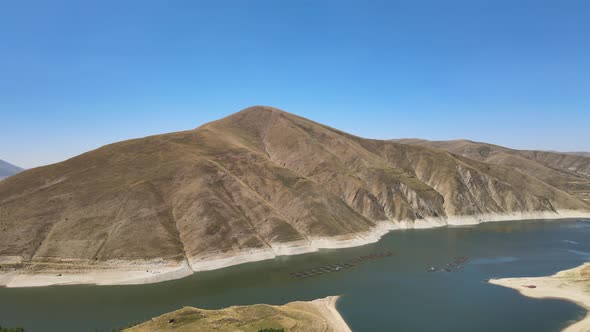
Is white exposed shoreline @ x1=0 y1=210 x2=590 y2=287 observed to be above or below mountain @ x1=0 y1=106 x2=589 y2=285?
below

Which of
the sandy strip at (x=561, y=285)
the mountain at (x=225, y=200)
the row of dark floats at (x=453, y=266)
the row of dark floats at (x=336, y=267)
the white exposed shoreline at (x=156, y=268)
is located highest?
the mountain at (x=225, y=200)

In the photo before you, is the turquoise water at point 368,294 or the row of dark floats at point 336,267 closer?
the turquoise water at point 368,294

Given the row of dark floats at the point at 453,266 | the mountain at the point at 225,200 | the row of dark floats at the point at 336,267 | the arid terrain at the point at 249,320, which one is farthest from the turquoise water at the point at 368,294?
→ the mountain at the point at 225,200

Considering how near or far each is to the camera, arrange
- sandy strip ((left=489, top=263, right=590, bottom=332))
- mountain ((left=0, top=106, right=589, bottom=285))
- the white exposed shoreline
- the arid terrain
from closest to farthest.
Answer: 1. the arid terrain
2. sandy strip ((left=489, top=263, right=590, bottom=332))
3. the white exposed shoreline
4. mountain ((left=0, top=106, right=589, bottom=285))

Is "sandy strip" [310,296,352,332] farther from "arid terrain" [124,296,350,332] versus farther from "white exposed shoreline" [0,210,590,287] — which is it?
"white exposed shoreline" [0,210,590,287]

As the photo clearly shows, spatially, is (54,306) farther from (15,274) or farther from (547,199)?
(547,199)

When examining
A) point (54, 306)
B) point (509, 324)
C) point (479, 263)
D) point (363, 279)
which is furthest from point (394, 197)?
point (54, 306)

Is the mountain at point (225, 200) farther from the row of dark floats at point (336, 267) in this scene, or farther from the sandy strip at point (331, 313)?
the sandy strip at point (331, 313)

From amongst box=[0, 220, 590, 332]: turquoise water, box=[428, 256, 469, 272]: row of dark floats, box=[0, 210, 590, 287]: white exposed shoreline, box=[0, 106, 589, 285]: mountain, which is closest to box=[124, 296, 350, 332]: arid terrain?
box=[0, 220, 590, 332]: turquoise water
